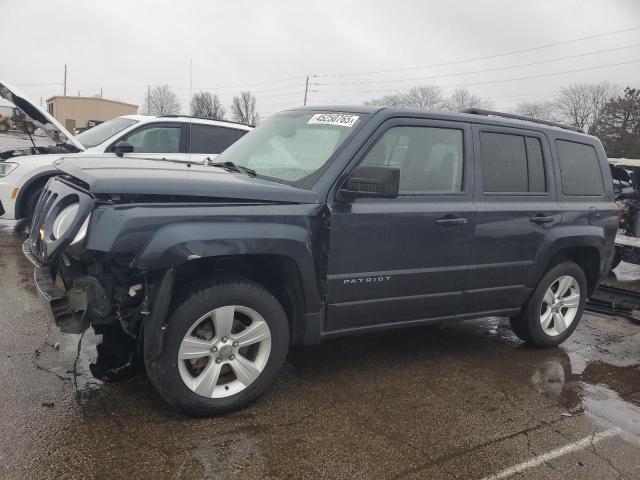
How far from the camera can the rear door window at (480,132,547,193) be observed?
4184 mm

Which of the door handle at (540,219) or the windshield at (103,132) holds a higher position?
the windshield at (103,132)

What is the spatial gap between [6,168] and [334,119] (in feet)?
19.0

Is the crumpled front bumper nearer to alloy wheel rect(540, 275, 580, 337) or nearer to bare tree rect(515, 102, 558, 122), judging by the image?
alloy wheel rect(540, 275, 580, 337)

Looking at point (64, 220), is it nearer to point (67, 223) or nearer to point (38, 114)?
point (67, 223)

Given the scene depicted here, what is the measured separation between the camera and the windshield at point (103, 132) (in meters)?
8.13

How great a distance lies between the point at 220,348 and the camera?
3141mm

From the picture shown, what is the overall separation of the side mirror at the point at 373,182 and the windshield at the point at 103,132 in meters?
5.77

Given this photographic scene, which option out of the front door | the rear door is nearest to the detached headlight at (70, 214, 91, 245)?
the front door

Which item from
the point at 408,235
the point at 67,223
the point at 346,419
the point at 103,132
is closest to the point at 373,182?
the point at 408,235

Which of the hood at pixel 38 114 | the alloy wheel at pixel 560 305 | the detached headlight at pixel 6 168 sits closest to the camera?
the alloy wheel at pixel 560 305

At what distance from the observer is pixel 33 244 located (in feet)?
10.9

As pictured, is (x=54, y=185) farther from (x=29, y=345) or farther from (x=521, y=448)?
(x=521, y=448)

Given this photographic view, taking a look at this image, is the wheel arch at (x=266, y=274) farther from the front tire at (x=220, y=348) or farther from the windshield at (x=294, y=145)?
the windshield at (x=294, y=145)

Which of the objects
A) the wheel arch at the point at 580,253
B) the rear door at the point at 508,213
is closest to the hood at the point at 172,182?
the rear door at the point at 508,213
